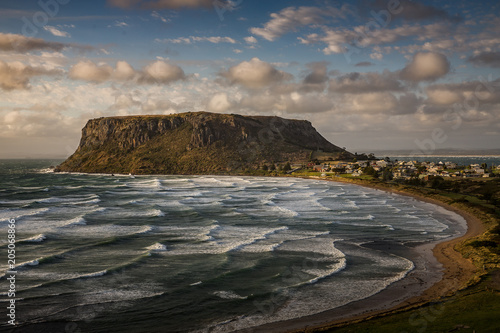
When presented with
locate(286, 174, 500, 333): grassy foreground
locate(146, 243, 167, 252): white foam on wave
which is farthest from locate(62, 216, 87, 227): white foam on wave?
locate(286, 174, 500, 333): grassy foreground

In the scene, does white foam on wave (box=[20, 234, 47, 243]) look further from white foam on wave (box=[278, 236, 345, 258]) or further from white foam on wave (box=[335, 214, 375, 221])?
white foam on wave (box=[335, 214, 375, 221])

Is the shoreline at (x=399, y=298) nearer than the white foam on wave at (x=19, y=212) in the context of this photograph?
Yes

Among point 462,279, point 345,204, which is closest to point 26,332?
point 462,279

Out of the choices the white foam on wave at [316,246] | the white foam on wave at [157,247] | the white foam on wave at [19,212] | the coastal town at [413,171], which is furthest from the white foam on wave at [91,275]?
the coastal town at [413,171]

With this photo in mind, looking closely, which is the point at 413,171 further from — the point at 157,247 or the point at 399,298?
the point at 399,298

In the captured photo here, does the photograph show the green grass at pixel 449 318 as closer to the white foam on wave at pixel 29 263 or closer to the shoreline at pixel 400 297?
the shoreline at pixel 400 297

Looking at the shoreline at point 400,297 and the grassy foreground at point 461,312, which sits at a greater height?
the grassy foreground at point 461,312
